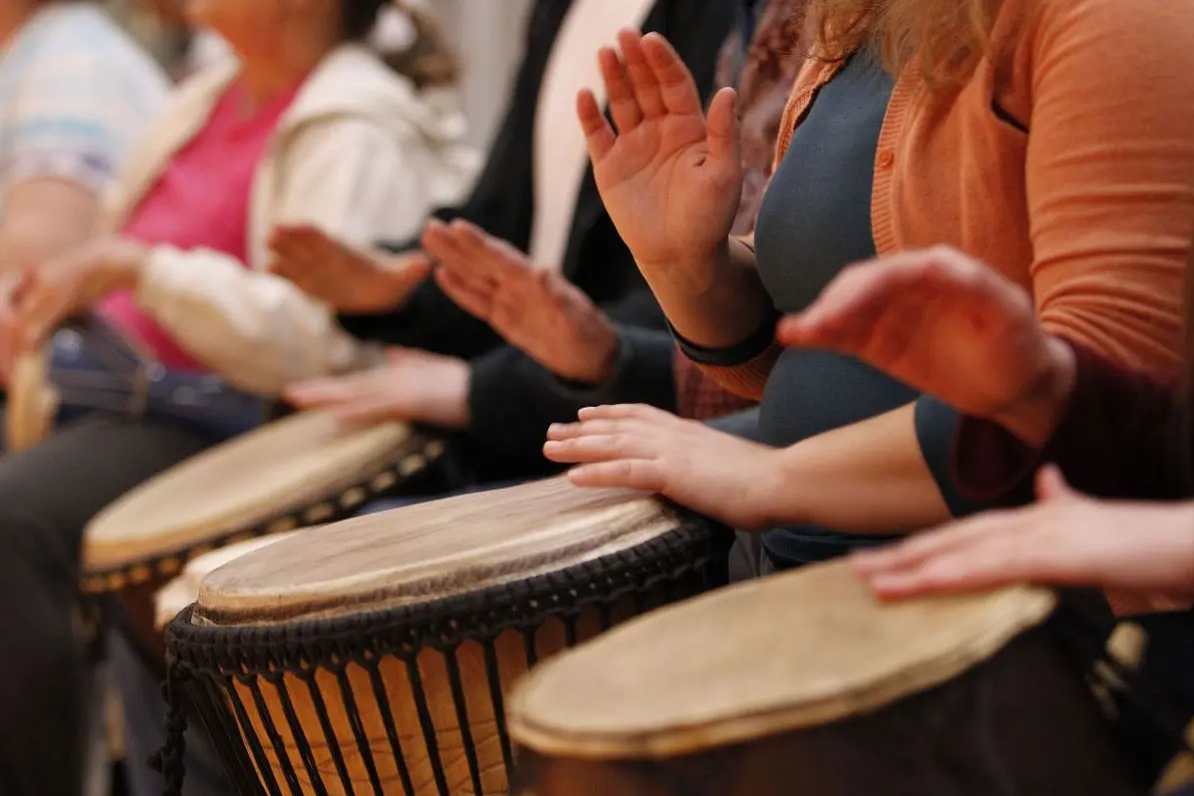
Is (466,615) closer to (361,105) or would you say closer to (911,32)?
(911,32)

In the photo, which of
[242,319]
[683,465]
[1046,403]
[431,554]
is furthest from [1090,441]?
[242,319]

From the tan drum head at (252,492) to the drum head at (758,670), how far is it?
0.77m

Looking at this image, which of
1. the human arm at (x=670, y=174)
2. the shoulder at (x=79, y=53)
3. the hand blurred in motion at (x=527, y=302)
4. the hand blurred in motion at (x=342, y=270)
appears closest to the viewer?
the human arm at (x=670, y=174)

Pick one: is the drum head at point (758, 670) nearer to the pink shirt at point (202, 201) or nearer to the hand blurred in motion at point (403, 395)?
the hand blurred in motion at point (403, 395)

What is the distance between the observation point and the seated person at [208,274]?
1717 mm

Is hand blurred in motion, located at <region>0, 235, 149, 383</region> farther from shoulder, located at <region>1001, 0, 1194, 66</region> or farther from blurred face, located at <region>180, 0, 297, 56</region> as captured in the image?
shoulder, located at <region>1001, 0, 1194, 66</region>

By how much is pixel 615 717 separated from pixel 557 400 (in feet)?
2.73

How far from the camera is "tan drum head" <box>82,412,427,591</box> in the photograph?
136 centimetres

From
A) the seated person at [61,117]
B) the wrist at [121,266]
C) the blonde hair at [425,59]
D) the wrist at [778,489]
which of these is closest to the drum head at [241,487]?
the wrist at [121,266]

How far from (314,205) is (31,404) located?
48 cm

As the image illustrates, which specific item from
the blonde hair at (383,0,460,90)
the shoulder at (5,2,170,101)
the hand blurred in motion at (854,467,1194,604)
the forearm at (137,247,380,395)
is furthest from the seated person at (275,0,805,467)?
the shoulder at (5,2,170,101)

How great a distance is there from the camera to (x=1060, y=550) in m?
0.58

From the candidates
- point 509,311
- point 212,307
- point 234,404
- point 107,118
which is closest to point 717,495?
point 509,311

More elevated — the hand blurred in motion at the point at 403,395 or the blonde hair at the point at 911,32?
the blonde hair at the point at 911,32
